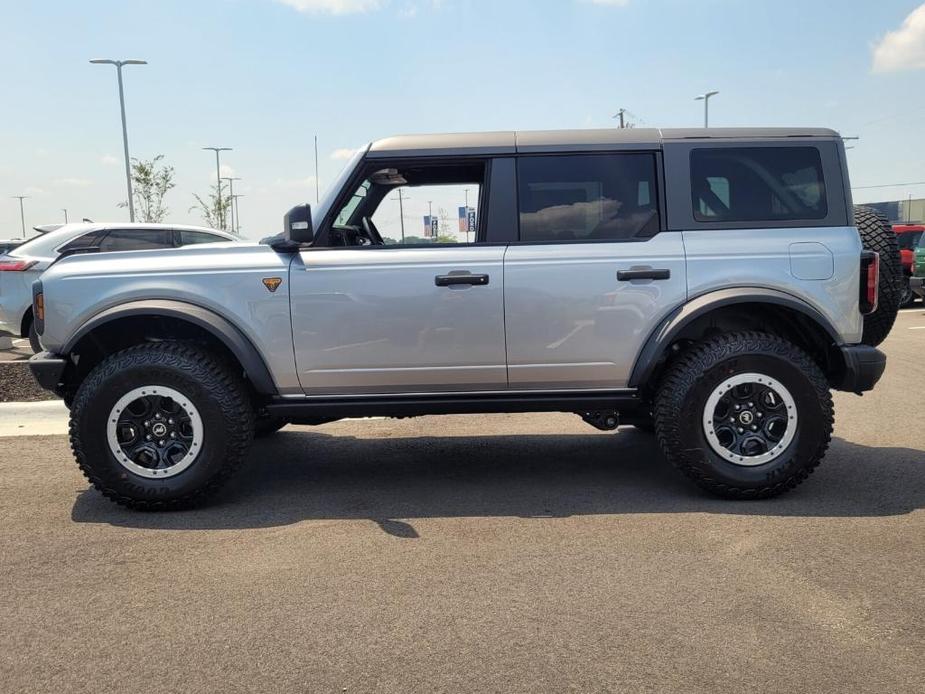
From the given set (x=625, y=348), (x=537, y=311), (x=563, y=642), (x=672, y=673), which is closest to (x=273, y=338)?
(x=537, y=311)

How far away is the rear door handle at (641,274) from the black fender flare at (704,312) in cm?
22

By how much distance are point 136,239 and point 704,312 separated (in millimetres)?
8314

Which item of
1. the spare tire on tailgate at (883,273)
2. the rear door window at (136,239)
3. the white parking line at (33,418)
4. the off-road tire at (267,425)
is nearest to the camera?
the spare tire on tailgate at (883,273)

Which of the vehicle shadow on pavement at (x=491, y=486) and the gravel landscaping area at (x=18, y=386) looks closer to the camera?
the vehicle shadow on pavement at (x=491, y=486)

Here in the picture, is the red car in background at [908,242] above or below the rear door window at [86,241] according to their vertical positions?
below

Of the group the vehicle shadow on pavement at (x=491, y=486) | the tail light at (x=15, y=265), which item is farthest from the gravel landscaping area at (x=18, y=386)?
the vehicle shadow on pavement at (x=491, y=486)

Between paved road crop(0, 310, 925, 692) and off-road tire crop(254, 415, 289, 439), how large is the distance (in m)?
0.32

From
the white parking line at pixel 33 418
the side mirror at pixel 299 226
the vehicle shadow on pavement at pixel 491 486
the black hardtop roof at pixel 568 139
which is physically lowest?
the vehicle shadow on pavement at pixel 491 486

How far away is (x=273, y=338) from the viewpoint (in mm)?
4457

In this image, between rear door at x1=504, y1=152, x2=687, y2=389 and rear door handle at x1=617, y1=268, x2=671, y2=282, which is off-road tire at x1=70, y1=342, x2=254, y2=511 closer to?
rear door at x1=504, y1=152, x2=687, y2=389

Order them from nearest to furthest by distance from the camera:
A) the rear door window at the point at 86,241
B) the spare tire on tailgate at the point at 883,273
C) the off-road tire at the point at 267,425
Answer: the spare tire on tailgate at the point at 883,273 < the off-road tire at the point at 267,425 < the rear door window at the point at 86,241

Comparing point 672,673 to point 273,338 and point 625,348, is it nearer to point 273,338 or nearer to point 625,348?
point 625,348

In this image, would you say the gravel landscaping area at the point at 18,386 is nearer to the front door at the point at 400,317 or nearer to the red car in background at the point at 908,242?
the front door at the point at 400,317

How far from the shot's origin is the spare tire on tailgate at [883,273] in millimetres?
4738
